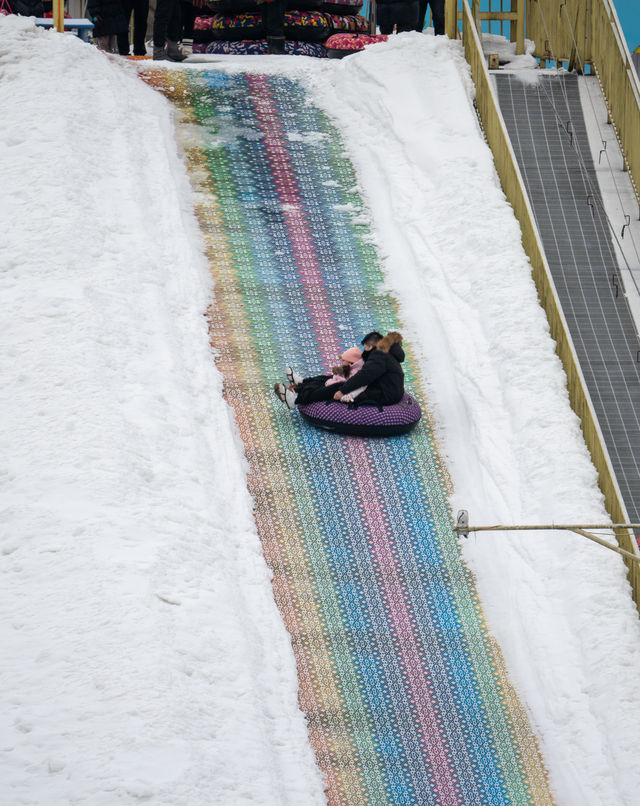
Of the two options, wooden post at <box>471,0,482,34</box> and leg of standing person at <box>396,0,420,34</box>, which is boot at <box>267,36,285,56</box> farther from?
wooden post at <box>471,0,482,34</box>

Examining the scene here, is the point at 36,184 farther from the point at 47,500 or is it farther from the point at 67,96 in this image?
the point at 47,500

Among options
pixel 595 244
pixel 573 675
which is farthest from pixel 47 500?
pixel 595 244

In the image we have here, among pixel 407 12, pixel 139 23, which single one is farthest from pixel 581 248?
pixel 139 23

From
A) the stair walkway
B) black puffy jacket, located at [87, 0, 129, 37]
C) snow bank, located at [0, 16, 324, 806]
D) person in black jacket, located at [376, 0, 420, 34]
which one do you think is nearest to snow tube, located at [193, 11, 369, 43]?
person in black jacket, located at [376, 0, 420, 34]

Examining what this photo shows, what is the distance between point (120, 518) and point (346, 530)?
164cm

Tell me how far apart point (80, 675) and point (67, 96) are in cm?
777

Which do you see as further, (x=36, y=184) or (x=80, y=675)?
(x=36, y=184)

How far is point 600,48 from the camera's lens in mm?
14992

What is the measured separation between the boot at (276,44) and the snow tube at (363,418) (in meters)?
7.83

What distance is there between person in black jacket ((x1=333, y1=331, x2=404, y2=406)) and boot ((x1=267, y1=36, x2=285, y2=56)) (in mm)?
7670

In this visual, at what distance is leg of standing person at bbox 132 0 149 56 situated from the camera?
1680 cm

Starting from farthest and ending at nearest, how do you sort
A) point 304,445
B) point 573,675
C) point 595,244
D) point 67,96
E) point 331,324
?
point 67,96
point 595,244
point 331,324
point 304,445
point 573,675

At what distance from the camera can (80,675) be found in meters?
7.92

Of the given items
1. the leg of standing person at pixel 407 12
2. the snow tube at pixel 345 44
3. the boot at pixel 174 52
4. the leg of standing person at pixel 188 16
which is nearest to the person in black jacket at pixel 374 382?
the boot at pixel 174 52
